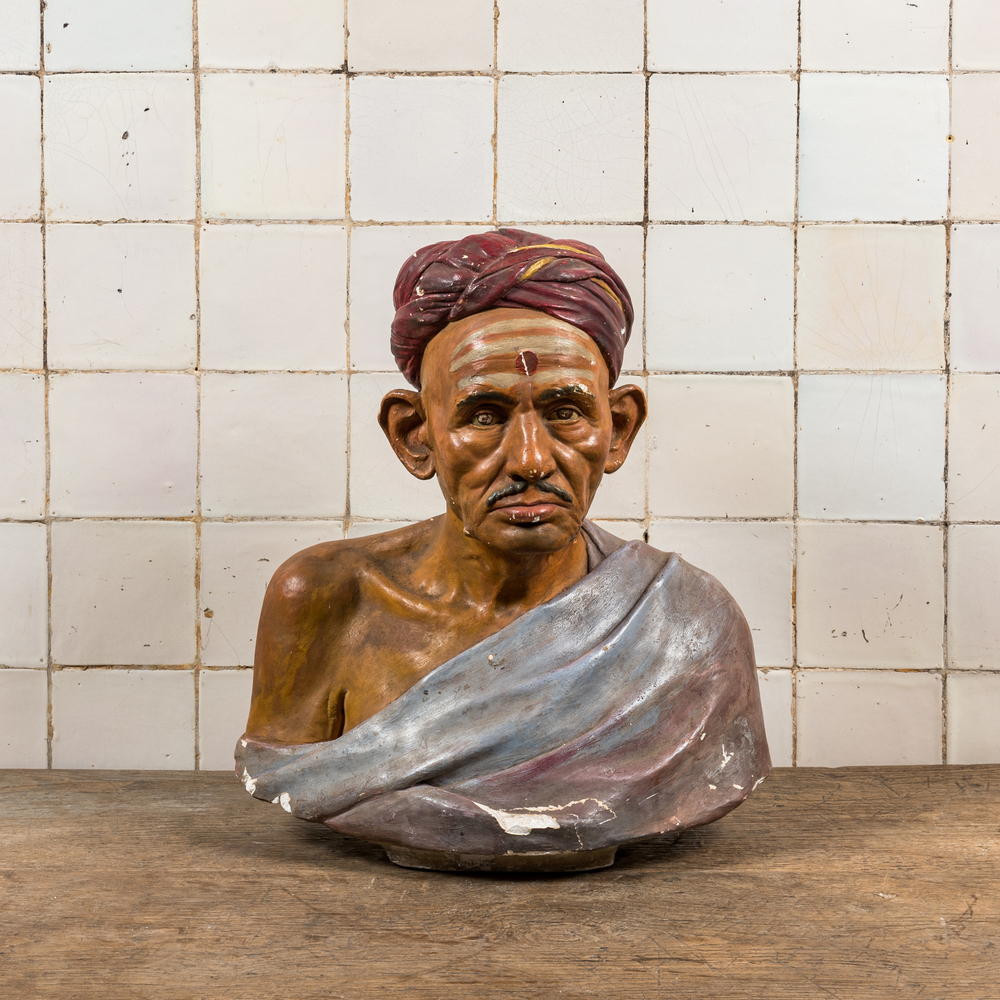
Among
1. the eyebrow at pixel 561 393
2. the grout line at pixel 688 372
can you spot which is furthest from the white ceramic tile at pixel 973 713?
the eyebrow at pixel 561 393

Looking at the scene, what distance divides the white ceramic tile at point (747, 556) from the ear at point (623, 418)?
0.57m

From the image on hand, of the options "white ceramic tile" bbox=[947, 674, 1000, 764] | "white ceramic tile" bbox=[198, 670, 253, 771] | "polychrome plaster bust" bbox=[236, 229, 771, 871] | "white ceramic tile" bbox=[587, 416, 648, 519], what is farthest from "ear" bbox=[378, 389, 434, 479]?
"white ceramic tile" bbox=[947, 674, 1000, 764]

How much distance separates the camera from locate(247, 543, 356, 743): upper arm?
1.80 metres

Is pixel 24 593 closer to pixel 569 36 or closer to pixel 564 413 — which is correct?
pixel 564 413

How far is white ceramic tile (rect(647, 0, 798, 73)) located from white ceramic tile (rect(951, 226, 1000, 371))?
1.57ft

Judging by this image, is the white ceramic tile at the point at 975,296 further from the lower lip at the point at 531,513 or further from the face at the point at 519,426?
the lower lip at the point at 531,513

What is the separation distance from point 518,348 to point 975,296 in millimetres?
1141

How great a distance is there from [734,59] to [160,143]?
1.09m

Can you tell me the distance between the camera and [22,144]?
2332 mm

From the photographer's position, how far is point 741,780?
168 centimetres

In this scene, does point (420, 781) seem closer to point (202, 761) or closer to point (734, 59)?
point (202, 761)

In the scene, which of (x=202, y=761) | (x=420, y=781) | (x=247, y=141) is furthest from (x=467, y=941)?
(x=247, y=141)

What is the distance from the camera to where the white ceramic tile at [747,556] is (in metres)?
2.35

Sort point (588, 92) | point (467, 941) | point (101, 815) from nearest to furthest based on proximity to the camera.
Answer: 1. point (467, 941)
2. point (101, 815)
3. point (588, 92)
